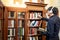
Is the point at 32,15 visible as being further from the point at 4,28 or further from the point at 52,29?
the point at 52,29

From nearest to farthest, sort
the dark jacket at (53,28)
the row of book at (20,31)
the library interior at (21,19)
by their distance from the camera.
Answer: the dark jacket at (53,28), the library interior at (21,19), the row of book at (20,31)

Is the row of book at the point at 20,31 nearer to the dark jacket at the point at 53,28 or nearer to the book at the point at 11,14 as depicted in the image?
the book at the point at 11,14

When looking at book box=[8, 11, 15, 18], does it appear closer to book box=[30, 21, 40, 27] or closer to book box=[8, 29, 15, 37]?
book box=[8, 29, 15, 37]

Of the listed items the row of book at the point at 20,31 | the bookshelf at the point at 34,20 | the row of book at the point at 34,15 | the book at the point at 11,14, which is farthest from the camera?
the row of book at the point at 34,15

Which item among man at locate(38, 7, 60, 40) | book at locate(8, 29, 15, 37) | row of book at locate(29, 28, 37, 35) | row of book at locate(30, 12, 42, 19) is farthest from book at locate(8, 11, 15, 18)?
man at locate(38, 7, 60, 40)

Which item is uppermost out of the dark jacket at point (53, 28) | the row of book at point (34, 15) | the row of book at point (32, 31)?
the row of book at point (34, 15)

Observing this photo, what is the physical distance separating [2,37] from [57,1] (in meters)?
2.47

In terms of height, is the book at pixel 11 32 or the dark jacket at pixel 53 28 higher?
the dark jacket at pixel 53 28

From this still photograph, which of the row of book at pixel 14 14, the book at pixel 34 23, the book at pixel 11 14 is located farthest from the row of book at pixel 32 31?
the book at pixel 11 14

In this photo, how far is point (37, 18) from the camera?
4.71 meters

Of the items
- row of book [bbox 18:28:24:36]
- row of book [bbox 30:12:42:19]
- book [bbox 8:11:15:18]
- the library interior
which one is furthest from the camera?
row of book [bbox 30:12:42:19]

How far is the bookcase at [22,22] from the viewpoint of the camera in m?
4.15

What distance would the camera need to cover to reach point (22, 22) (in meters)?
4.53

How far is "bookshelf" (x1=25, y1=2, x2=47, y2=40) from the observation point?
15.0 feet
